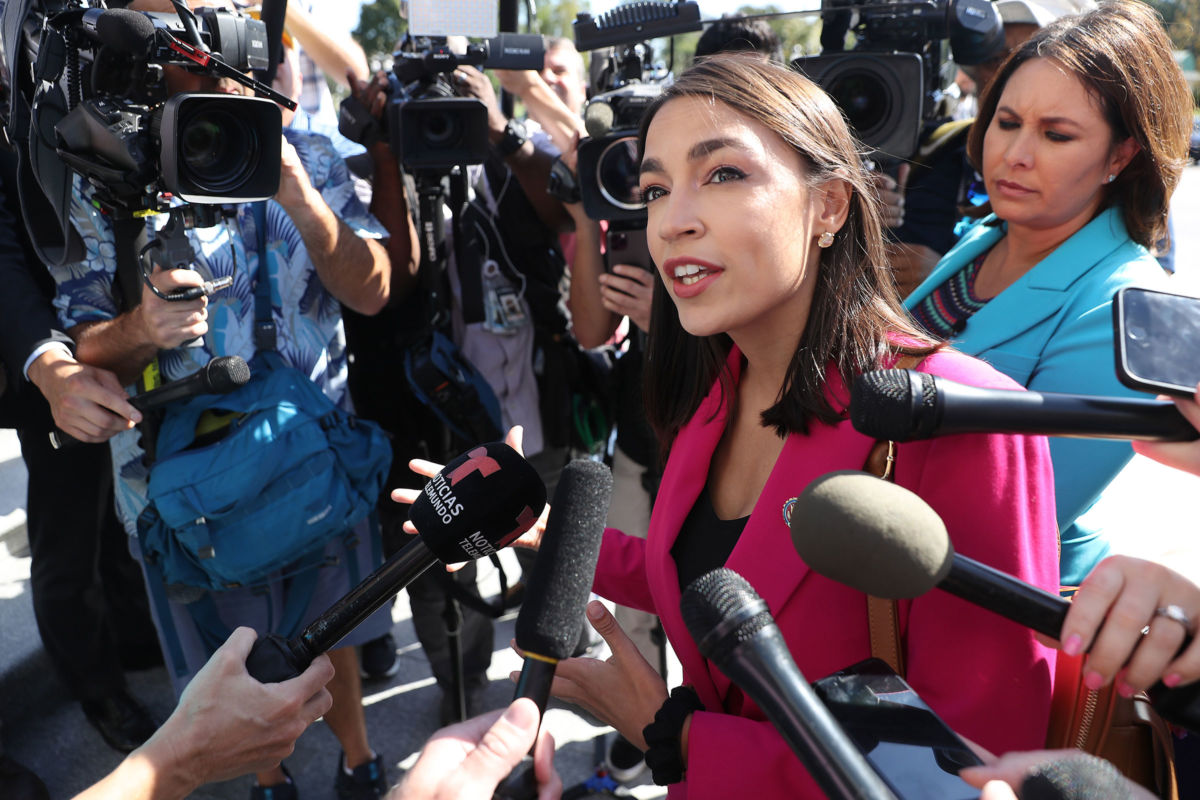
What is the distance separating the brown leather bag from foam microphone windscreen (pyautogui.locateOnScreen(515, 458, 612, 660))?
1.39 feet

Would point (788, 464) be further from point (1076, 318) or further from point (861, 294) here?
point (1076, 318)

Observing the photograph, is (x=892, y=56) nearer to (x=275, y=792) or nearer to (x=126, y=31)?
(x=126, y=31)

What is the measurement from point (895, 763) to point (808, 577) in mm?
428

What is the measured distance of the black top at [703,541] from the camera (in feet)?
5.18

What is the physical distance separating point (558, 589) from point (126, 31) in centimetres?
146

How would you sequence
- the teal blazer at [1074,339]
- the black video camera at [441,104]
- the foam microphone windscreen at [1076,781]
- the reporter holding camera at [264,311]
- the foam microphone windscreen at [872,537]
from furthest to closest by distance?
1. the black video camera at [441,104]
2. the reporter holding camera at [264,311]
3. the teal blazer at [1074,339]
4. the foam microphone windscreen at [872,537]
5. the foam microphone windscreen at [1076,781]

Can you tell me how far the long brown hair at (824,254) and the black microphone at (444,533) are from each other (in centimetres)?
46

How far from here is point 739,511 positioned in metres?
1.63

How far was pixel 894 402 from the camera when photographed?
981 mm

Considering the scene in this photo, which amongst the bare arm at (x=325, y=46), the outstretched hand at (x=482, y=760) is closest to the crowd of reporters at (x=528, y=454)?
the outstretched hand at (x=482, y=760)

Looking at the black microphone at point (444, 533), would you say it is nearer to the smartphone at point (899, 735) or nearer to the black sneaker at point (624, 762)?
the smartphone at point (899, 735)

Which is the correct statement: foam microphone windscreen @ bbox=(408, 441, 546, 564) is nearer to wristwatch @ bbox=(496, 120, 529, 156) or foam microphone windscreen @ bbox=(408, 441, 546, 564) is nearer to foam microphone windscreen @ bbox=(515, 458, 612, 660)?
foam microphone windscreen @ bbox=(515, 458, 612, 660)

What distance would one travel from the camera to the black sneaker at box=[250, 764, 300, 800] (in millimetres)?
2699

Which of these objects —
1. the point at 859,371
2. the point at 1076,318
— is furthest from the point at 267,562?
the point at 1076,318
